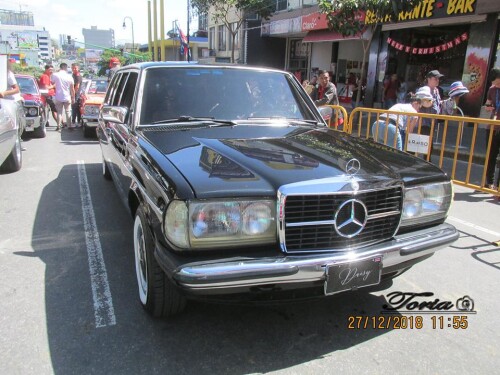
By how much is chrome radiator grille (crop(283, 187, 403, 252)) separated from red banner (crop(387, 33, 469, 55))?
12.7 m

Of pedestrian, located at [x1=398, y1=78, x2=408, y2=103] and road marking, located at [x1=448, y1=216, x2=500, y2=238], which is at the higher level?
pedestrian, located at [x1=398, y1=78, x2=408, y2=103]

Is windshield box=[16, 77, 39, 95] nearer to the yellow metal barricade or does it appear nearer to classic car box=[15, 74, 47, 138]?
classic car box=[15, 74, 47, 138]

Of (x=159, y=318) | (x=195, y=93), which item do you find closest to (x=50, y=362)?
(x=159, y=318)

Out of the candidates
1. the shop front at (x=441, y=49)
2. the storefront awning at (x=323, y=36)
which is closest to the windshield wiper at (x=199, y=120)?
the shop front at (x=441, y=49)

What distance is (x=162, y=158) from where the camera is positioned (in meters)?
2.68

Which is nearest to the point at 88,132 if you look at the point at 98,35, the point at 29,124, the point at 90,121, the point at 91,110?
the point at 90,121

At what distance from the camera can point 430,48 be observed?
47.3ft

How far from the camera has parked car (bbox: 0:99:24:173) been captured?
632 cm

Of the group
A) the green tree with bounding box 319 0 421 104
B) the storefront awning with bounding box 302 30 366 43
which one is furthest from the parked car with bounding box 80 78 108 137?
the storefront awning with bounding box 302 30 366 43

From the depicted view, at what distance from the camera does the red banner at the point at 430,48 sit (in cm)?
1297

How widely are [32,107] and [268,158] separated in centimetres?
960

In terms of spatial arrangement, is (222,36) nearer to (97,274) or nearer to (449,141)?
(449,141)

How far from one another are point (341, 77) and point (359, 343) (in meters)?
19.5

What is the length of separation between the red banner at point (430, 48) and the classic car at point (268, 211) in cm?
1180
